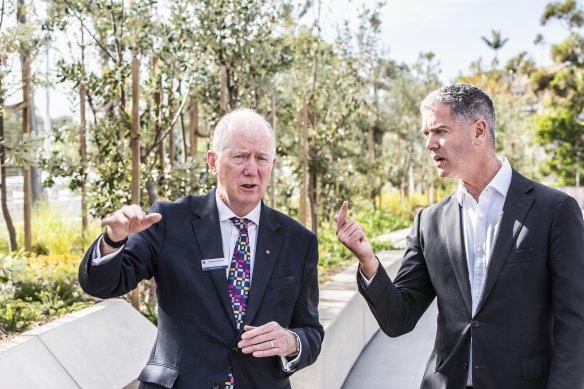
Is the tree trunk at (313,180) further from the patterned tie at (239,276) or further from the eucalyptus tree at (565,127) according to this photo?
the eucalyptus tree at (565,127)

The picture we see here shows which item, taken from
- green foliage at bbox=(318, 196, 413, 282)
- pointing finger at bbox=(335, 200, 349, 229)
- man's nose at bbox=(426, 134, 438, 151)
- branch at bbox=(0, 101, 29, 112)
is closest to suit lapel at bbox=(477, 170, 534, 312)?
man's nose at bbox=(426, 134, 438, 151)

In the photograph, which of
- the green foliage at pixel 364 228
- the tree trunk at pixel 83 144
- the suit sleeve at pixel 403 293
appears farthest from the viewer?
the green foliage at pixel 364 228

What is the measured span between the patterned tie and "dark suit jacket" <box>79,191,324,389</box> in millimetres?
39

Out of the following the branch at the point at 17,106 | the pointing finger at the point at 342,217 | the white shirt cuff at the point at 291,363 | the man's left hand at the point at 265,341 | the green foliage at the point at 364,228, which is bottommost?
the green foliage at the point at 364,228

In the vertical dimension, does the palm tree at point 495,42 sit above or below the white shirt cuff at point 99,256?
above

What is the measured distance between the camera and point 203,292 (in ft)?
8.30

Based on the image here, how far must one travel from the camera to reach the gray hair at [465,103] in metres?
2.69

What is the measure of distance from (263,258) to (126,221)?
1.86ft

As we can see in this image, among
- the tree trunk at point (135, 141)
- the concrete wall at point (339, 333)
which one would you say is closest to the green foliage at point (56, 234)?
the tree trunk at point (135, 141)

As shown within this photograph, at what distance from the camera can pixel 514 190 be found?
2.72 metres

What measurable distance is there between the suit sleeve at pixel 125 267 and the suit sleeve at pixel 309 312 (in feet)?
1.82

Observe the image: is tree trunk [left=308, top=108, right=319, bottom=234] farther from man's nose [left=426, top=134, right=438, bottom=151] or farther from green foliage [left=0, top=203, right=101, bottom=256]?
man's nose [left=426, top=134, right=438, bottom=151]

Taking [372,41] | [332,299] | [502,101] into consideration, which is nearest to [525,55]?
[502,101]

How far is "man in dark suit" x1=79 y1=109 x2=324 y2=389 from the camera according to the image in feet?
8.11
